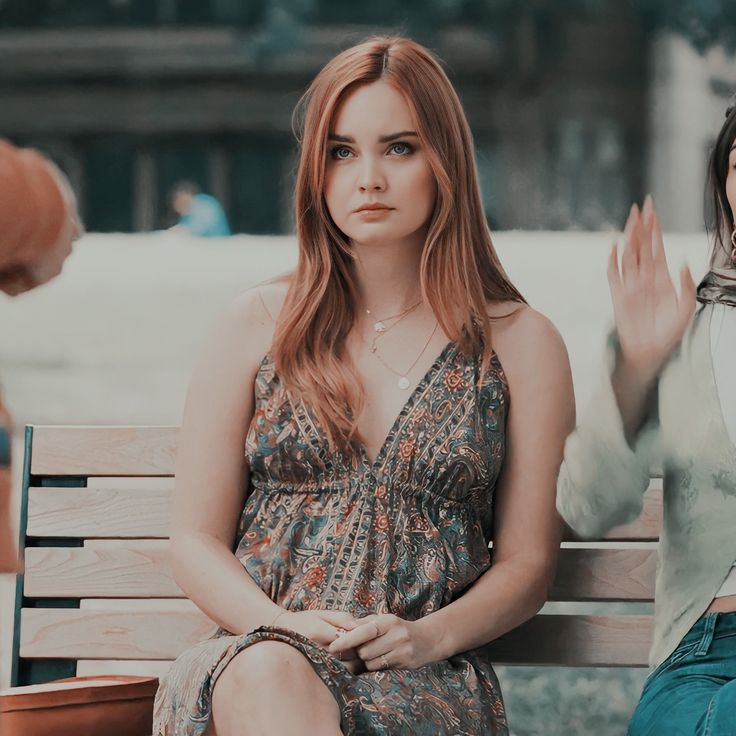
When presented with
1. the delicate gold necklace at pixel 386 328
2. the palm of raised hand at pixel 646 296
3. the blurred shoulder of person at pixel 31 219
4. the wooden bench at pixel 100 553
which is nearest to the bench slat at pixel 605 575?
the wooden bench at pixel 100 553

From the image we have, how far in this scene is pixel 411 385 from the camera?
310 centimetres

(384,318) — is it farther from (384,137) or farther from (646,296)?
(646,296)

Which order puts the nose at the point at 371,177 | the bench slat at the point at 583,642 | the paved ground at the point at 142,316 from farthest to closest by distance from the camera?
the paved ground at the point at 142,316 < the bench slat at the point at 583,642 < the nose at the point at 371,177

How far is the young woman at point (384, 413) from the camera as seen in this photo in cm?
296

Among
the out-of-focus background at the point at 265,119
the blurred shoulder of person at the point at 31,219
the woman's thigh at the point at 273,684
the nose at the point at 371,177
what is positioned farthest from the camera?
the out-of-focus background at the point at 265,119

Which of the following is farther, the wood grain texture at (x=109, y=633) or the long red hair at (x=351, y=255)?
the wood grain texture at (x=109, y=633)

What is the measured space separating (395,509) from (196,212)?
10770 millimetres

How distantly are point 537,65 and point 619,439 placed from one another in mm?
10867

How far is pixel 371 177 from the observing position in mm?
3039

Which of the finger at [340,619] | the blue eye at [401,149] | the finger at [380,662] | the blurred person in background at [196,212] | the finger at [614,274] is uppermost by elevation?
the blurred person in background at [196,212]

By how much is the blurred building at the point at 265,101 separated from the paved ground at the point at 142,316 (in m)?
1.38

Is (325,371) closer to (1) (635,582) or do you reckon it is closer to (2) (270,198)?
(1) (635,582)

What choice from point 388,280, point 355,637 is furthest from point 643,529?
point 355,637

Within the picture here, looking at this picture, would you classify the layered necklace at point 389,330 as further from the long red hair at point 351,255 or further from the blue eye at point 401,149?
the blue eye at point 401,149
